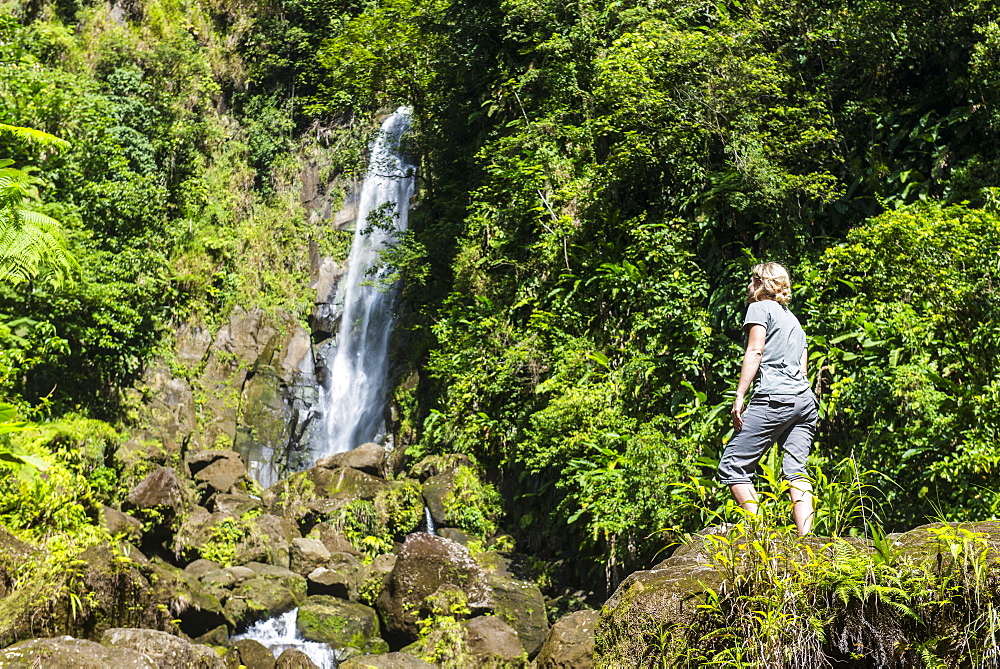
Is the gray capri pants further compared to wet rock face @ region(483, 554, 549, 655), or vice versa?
wet rock face @ region(483, 554, 549, 655)

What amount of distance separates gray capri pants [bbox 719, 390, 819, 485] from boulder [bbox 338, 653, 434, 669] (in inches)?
184

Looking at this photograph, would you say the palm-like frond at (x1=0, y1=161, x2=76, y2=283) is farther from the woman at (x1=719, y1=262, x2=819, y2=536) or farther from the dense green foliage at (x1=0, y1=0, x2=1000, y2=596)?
the woman at (x1=719, y1=262, x2=819, y2=536)

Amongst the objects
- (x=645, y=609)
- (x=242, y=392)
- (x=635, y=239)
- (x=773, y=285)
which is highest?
(x=635, y=239)

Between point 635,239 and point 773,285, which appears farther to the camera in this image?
point 635,239

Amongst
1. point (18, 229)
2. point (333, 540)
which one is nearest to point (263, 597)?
point (333, 540)

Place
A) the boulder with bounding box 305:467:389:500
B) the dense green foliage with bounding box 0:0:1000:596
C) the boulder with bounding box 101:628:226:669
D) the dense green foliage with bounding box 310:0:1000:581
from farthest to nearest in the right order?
the boulder with bounding box 305:467:389:500 < the boulder with bounding box 101:628:226:669 < the dense green foliage with bounding box 0:0:1000:596 < the dense green foliage with bounding box 310:0:1000:581

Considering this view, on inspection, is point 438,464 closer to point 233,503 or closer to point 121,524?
point 233,503

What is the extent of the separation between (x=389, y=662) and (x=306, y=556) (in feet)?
13.7

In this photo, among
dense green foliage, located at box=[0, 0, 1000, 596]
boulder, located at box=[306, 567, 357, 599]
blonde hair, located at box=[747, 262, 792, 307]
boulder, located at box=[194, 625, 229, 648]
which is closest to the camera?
blonde hair, located at box=[747, 262, 792, 307]

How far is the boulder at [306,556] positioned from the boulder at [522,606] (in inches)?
118

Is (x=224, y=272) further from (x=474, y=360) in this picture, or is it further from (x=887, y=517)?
(x=887, y=517)

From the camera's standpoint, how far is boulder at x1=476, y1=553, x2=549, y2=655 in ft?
29.0

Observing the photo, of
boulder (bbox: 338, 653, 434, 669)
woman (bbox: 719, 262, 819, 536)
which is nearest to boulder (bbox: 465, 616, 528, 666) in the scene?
boulder (bbox: 338, 653, 434, 669)

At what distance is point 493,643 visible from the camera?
8.25 meters
